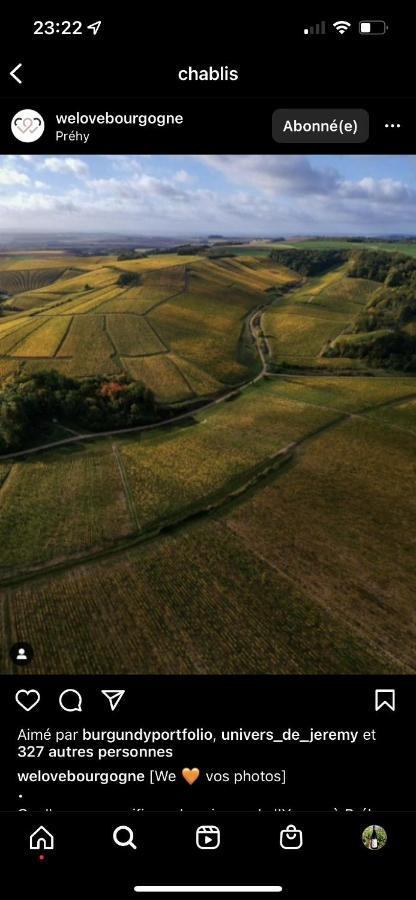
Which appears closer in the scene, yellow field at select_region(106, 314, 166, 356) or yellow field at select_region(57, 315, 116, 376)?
yellow field at select_region(57, 315, 116, 376)

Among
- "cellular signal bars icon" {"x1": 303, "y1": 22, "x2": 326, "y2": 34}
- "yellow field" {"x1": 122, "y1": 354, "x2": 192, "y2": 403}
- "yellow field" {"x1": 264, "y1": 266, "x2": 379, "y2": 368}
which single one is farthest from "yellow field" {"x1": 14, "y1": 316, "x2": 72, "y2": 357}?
"cellular signal bars icon" {"x1": 303, "y1": 22, "x2": 326, "y2": 34}

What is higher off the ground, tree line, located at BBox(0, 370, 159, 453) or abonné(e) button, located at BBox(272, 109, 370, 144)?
abonné(e) button, located at BBox(272, 109, 370, 144)
